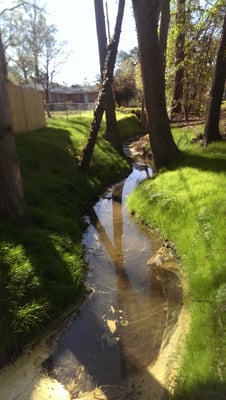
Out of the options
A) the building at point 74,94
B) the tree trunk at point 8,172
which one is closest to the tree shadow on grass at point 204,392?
the tree trunk at point 8,172

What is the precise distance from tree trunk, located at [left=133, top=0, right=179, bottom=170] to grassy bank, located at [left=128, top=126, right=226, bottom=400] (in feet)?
2.32

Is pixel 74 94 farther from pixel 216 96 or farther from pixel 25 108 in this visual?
pixel 216 96

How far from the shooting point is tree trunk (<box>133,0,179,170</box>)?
883cm

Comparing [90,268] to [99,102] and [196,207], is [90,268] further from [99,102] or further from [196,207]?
[99,102]

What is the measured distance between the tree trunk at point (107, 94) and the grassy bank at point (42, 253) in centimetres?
533

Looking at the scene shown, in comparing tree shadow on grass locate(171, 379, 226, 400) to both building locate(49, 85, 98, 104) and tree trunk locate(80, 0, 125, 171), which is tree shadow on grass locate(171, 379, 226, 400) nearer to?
tree trunk locate(80, 0, 125, 171)

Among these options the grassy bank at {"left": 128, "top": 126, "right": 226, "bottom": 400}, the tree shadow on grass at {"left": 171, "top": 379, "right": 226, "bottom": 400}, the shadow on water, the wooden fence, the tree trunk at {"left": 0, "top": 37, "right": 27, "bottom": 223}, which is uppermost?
the wooden fence

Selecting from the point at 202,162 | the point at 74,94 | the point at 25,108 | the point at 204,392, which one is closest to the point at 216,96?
the point at 202,162

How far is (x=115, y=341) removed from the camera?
398 cm

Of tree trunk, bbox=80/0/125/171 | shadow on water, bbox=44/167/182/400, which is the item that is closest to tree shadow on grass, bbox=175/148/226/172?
shadow on water, bbox=44/167/182/400

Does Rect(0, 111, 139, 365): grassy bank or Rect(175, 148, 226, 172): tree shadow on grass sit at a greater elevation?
Rect(175, 148, 226, 172): tree shadow on grass

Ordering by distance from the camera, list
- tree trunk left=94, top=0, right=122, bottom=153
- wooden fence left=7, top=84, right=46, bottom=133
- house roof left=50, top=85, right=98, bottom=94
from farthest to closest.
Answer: house roof left=50, top=85, right=98, bottom=94 → tree trunk left=94, top=0, right=122, bottom=153 → wooden fence left=7, top=84, right=46, bottom=133

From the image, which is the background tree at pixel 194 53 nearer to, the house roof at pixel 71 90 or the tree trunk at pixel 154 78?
the tree trunk at pixel 154 78

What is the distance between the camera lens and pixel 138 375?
3.44 meters
